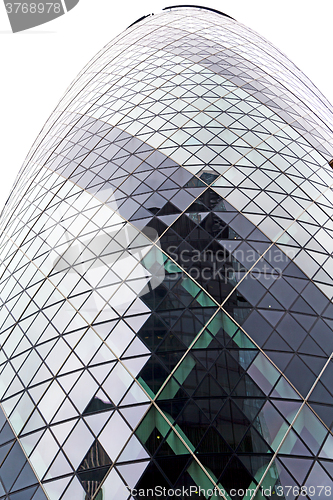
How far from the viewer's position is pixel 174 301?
14.7 metres

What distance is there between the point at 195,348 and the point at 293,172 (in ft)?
45.1

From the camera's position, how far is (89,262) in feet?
57.2

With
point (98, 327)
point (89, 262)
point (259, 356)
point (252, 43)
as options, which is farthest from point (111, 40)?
point (259, 356)

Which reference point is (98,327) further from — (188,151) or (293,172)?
(293,172)

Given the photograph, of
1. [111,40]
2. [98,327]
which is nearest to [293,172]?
[98,327]

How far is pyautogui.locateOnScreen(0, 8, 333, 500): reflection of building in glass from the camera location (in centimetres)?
1203

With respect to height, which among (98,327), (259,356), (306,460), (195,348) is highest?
(98,327)

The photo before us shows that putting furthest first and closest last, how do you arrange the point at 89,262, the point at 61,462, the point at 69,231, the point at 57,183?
the point at 57,183 < the point at 69,231 < the point at 89,262 < the point at 61,462

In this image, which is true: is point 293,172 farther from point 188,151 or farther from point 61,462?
point 61,462

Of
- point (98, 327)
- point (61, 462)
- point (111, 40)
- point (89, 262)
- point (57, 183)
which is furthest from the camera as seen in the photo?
point (111, 40)

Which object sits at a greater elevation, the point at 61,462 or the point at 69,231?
the point at 69,231

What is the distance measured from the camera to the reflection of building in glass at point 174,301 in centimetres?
1203

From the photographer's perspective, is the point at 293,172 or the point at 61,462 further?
the point at 293,172

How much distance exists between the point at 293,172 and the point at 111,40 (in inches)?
1388
